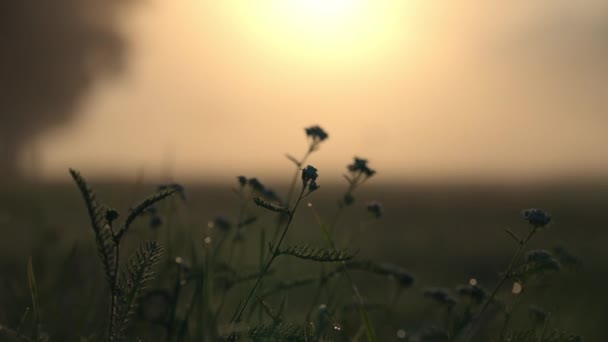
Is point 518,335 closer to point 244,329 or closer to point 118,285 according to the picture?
point 244,329

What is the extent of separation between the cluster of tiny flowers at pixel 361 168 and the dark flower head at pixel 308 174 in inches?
43.8

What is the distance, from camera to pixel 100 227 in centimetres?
197

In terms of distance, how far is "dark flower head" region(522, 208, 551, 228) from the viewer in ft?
8.88

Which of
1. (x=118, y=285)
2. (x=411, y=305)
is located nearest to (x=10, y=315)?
(x=118, y=285)

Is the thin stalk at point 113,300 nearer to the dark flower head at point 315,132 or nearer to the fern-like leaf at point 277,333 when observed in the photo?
the fern-like leaf at point 277,333

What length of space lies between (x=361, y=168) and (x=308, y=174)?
1.22 meters

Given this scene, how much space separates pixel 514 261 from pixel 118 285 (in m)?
1.61

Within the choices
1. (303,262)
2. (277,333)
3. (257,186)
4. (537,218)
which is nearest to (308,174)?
(277,333)

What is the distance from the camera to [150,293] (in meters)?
2.98

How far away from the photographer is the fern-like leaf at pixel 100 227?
6.12 ft

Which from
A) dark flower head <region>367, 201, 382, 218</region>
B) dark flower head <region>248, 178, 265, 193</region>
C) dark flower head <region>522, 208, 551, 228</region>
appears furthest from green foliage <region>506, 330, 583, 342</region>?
dark flower head <region>248, 178, 265, 193</region>

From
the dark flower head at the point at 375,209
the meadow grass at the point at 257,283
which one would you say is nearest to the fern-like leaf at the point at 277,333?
the meadow grass at the point at 257,283

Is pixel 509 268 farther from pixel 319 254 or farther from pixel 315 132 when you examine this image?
pixel 315 132

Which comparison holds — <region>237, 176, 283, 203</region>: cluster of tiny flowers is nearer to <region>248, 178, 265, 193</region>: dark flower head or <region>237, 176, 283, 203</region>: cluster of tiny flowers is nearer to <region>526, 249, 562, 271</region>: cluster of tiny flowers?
<region>248, 178, 265, 193</region>: dark flower head
